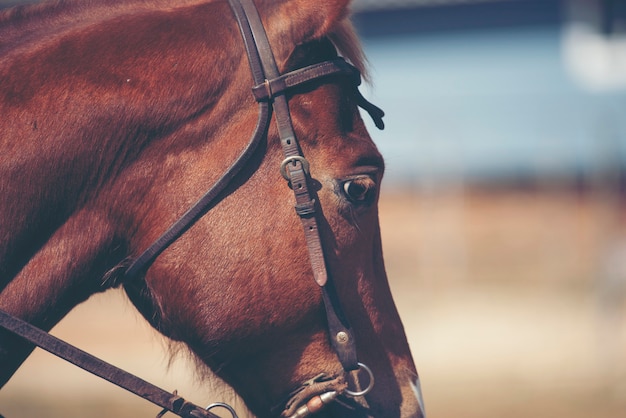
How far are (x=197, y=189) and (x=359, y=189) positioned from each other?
422 millimetres

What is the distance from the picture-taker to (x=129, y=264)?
216cm

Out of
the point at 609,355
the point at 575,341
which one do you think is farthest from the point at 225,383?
the point at 575,341

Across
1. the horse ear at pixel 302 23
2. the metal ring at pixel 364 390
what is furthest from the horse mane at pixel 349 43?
the metal ring at pixel 364 390

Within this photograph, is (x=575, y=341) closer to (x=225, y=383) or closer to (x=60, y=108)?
(x=225, y=383)

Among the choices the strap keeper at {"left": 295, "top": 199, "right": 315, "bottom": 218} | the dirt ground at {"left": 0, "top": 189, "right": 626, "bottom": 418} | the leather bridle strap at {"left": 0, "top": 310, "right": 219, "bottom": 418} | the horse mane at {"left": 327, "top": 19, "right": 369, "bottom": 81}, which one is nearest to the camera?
the leather bridle strap at {"left": 0, "top": 310, "right": 219, "bottom": 418}

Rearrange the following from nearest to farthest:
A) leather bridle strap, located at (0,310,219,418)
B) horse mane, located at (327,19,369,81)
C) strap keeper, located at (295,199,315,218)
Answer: leather bridle strap, located at (0,310,219,418), strap keeper, located at (295,199,315,218), horse mane, located at (327,19,369,81)

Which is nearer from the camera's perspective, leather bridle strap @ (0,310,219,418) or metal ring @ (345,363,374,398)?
leather bridle strap @ (0,310,219,418)

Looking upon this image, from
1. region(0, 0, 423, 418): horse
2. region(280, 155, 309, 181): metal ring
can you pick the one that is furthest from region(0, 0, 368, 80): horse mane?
region(280, 155, 309, 181): metal ring

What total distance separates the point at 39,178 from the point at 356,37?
965 millimetres

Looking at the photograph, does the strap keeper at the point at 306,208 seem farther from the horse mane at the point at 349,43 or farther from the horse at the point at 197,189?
the horse mane at the point at 349,43

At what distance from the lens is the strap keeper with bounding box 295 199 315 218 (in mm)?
2094

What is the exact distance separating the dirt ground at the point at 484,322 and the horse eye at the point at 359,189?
0.68 meters

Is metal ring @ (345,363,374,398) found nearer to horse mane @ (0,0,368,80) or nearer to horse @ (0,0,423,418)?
horse @ (0,0,423,418)

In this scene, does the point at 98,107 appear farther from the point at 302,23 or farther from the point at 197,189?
the point at 302,23
